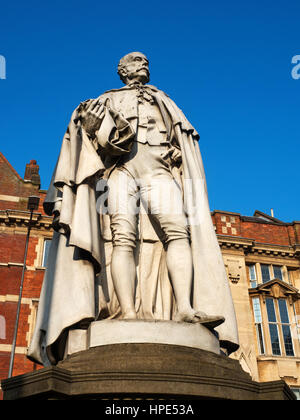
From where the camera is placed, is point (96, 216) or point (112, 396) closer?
point (112, 396)

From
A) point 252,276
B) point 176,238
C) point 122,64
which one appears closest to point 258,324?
point 252,276

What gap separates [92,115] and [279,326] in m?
21.9

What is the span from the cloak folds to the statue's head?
0.90 meters

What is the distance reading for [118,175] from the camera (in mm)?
5789

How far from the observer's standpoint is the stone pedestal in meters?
3.80

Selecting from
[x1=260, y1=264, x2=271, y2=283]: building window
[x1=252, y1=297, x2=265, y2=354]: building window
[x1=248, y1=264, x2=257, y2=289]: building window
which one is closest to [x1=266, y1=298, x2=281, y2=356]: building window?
[x1=252, y1=297, x2=265, y2=354]: building window

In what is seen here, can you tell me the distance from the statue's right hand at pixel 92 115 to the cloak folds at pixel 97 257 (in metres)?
0.07

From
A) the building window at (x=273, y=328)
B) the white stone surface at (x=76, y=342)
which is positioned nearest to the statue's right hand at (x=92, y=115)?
the white stone surface at (x=76, y=342)

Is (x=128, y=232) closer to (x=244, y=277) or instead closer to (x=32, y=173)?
(x=244, y=277)

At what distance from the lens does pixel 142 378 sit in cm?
386
